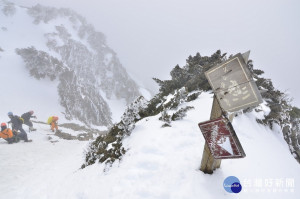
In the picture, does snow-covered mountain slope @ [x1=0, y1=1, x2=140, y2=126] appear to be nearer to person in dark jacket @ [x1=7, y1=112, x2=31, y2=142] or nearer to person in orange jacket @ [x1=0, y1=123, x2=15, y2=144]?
person in dark jacket @ [x1=7, y1=112, x2=31, y2=142]

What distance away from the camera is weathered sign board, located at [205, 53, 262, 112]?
7.93 feet

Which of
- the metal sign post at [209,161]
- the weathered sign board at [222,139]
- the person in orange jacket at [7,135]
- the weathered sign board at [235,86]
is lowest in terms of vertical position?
the person in orange jacket at [7,135]

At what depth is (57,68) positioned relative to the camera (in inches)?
1544

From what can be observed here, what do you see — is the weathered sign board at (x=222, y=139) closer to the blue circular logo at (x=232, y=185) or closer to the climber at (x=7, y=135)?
the blue circular logo at (x=232, y=185)

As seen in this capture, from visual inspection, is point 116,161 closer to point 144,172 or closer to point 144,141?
point 144,141

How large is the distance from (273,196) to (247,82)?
2.55 metres


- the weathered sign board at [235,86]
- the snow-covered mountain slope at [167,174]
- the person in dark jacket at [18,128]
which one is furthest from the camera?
the person in dark jacket at [18,128]

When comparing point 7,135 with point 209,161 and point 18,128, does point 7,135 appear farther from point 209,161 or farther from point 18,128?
point 209,161

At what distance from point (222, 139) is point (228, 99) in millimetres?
634

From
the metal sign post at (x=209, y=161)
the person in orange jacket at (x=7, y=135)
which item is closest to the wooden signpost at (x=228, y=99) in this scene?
the metal sign post at (x=209, y=161)

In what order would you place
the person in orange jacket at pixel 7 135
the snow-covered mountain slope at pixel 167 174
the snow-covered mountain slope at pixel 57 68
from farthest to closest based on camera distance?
the snow-covered mountain slope at pixel 57 68
the person in orange jacket at pixel 7 135
the snow-covered mountain slope at pixel 167 174

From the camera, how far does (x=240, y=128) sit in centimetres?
636

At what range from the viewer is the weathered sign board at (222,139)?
2518mm

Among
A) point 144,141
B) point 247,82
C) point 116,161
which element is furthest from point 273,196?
point 116,161
